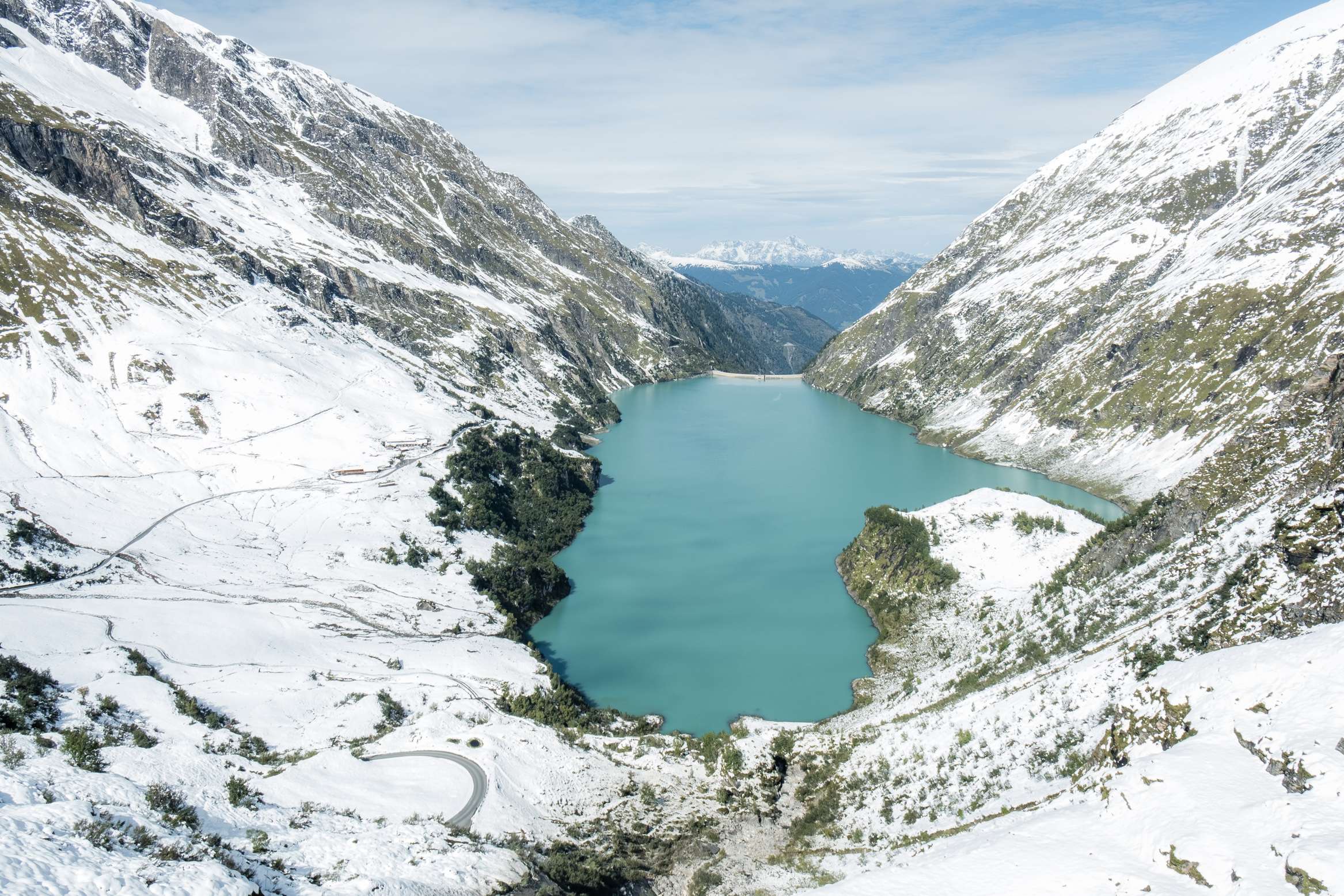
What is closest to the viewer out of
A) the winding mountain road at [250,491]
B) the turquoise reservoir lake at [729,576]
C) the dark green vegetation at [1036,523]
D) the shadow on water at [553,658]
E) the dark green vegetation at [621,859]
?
the dark green vegetation at [621,859]

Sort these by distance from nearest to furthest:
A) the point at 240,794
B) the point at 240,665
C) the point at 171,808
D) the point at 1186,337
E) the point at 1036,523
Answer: the point at 171,808, the point at 240,794, the point at 240,665, the point at 1036,523, the point at 1186,337

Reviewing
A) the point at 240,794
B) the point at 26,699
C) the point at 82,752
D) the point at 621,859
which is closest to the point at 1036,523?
the point at 621,859

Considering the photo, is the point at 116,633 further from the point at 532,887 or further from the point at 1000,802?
the point at 1000,802

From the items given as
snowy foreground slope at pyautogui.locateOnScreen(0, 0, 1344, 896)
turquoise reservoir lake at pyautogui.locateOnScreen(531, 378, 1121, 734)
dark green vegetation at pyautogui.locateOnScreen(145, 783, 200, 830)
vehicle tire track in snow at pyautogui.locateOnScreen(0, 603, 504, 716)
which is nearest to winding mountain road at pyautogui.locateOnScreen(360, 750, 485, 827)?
snowy foreground slope at pyautogui.locateOnScreen(0, 0, 1344, 896)

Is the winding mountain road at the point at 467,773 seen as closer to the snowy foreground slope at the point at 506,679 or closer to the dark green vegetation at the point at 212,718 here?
the snowy foreground slope at the point at 506,679

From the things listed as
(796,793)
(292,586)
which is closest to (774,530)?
(292,586)

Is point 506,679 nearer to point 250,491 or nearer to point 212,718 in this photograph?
point 212,718

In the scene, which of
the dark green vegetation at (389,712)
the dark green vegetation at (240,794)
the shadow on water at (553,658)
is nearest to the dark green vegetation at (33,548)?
the dark green vegetation at (389,712)
